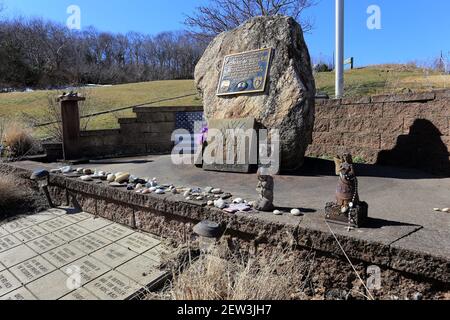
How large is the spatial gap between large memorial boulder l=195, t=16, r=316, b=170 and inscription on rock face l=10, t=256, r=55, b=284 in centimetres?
313

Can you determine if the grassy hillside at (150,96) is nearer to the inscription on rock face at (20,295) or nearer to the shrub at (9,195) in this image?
the shrub at (9,195)

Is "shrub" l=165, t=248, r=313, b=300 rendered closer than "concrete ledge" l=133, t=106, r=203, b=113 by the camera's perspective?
Yes

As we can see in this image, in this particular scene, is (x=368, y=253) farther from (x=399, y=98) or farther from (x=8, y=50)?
(x=8, y=50)

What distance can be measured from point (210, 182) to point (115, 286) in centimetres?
192

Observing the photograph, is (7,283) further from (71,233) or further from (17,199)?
(17,199)

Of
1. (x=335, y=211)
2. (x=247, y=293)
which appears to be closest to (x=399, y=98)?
(x=335, y=211)

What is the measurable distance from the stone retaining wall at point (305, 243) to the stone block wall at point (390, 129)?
11.7ft

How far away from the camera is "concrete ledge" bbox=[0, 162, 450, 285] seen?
2.01 m

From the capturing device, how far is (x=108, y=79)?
41844 millimetres

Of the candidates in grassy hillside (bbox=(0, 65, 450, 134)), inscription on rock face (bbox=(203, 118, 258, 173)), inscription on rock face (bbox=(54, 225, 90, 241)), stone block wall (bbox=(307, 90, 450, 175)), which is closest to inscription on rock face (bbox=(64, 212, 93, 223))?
inscription on rock face (bbox=(54, 225, 90, 241))

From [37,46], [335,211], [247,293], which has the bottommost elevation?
[247,293]

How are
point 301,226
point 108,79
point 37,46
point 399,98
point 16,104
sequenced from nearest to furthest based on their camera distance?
point 301,226 < point 399,98 < point 16,104 < point 37,46 < point 108,79

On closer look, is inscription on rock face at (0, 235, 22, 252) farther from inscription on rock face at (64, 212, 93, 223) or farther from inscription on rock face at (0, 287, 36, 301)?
inscription on rock face at (0, 287, 36, 301)

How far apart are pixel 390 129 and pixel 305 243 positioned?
4132mm
